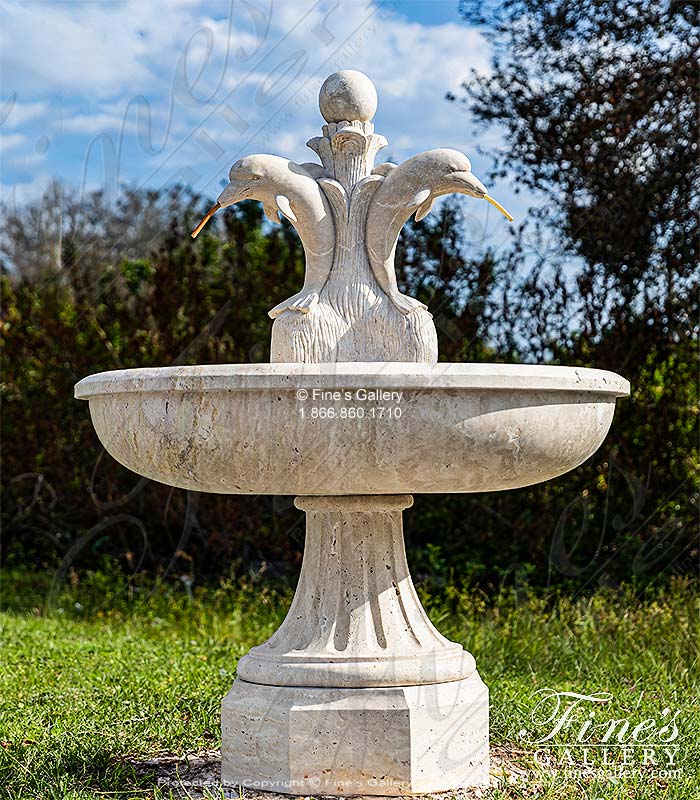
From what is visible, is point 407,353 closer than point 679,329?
Yes

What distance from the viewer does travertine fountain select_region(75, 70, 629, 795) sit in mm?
2490

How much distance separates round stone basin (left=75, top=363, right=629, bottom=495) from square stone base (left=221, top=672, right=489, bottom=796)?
587 mm

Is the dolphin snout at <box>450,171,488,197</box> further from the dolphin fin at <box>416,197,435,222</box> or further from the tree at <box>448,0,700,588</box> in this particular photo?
the tree at <box>448,0,700,588</box>

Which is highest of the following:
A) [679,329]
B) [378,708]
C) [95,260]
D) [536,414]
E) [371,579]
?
Answer: [95,260]

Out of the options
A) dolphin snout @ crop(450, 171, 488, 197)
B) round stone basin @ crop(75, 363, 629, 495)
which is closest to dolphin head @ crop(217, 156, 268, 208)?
dolphin snout @ crop(450, 171, 488, 197)

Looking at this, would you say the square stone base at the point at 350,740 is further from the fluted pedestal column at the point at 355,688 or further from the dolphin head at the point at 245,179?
the dolphin head at the point at 245,179

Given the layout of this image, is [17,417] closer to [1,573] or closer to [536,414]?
[1,573]

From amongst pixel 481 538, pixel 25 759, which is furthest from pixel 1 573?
pixel 25 759

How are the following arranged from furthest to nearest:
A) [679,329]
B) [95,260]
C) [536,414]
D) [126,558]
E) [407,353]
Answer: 1. [95,260]
2. [126,558]
3. [679,329]
4. [407,353]
5. [536,414]

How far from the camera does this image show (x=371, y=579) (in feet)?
9.57

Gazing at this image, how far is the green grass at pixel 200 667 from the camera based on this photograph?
307 centimetres

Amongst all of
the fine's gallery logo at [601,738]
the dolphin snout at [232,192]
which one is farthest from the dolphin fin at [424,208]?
the fine's gallery logo at [601,738]

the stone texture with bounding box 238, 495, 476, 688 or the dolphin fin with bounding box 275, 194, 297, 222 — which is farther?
the dolphin fin with bounding box 275, 194, 297, 222

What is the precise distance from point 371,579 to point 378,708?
37 cm
